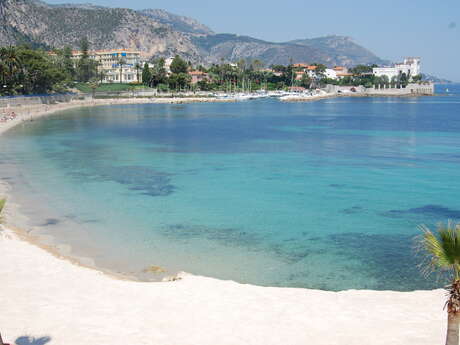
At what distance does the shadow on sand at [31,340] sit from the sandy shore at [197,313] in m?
0.02

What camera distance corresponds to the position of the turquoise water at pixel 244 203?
56.4ft

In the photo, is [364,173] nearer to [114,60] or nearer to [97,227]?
[97,227]

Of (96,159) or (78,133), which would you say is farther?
(78,133)

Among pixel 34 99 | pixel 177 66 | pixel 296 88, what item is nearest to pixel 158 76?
pixel 177 66

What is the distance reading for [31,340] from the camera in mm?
9734

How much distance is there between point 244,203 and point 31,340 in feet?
55.8

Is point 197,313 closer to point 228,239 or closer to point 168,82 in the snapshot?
point 228,239

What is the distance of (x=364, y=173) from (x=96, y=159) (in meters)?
21.5

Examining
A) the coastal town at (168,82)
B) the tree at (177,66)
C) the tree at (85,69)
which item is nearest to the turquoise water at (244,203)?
the coastal town at (168,82)

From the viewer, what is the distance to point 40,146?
46.0 metres

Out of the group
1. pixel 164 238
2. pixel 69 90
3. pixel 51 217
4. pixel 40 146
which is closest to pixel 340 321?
pixel 164 238

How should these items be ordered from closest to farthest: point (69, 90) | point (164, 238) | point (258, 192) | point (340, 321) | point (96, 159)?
1. point (340, 321)
2. point (164, 238)
3. point (258, 192)
4. point (96, 159)
5. point (69, 90)

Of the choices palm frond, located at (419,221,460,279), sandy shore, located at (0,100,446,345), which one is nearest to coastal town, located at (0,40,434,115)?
sandy shore, located at (0,100,446,345)

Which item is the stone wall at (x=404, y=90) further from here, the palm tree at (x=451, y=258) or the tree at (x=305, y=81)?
the palm tree at (x=451, y=258)
